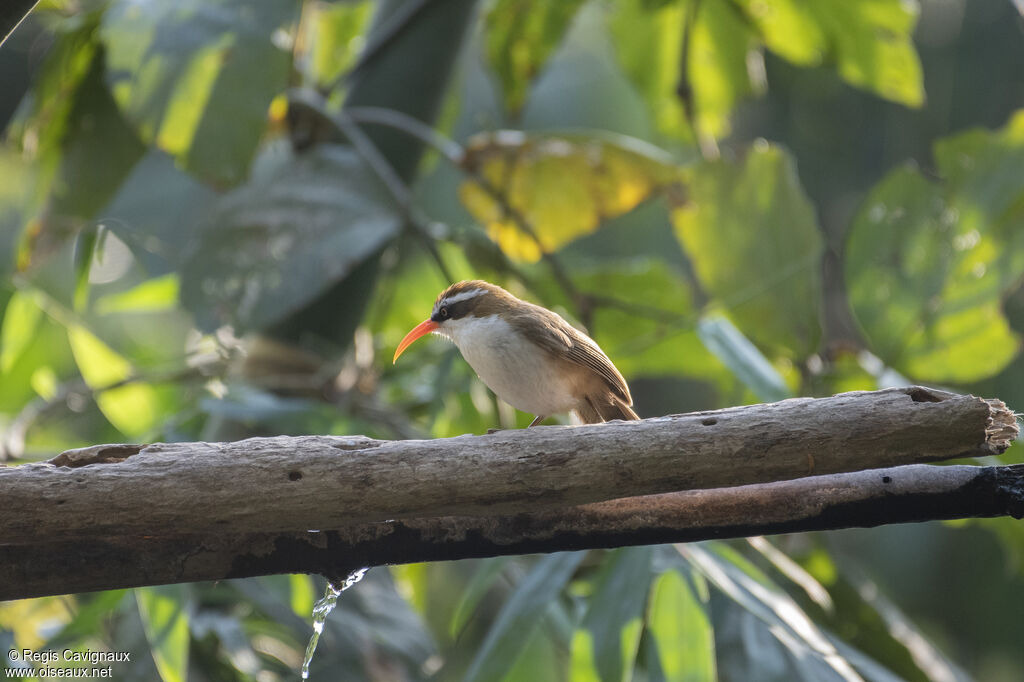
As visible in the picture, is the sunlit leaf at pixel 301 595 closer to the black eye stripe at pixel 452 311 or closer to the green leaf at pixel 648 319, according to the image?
the black eye stripe at pixel 452 311

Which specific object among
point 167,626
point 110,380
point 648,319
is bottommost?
point 110,380

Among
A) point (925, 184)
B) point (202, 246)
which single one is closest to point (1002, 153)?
point (925, 184)

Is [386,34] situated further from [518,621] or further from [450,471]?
[450,471]

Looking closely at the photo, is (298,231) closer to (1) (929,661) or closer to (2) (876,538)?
(1) (929,661)

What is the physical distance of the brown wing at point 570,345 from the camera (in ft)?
8.89

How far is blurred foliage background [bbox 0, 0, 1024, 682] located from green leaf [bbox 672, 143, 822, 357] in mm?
11

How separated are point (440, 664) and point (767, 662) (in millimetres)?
1809

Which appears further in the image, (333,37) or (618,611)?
(333,37)

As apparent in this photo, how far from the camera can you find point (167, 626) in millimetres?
2898

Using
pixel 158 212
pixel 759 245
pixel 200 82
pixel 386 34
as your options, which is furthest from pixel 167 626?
pixel 386 34

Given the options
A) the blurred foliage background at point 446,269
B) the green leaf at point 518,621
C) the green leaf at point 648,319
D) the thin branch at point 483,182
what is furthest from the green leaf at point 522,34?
the green leaf at point 518,621

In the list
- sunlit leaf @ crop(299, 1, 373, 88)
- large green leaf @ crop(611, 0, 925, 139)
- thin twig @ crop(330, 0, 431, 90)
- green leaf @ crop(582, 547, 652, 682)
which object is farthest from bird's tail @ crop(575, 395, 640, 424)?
sunlit leaf @ crop(299, 1, 373, 88)

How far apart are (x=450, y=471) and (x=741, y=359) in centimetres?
165

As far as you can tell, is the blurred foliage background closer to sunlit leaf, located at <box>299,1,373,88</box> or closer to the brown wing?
sunlit leaf, located at <box>299,1,373,88</box>
